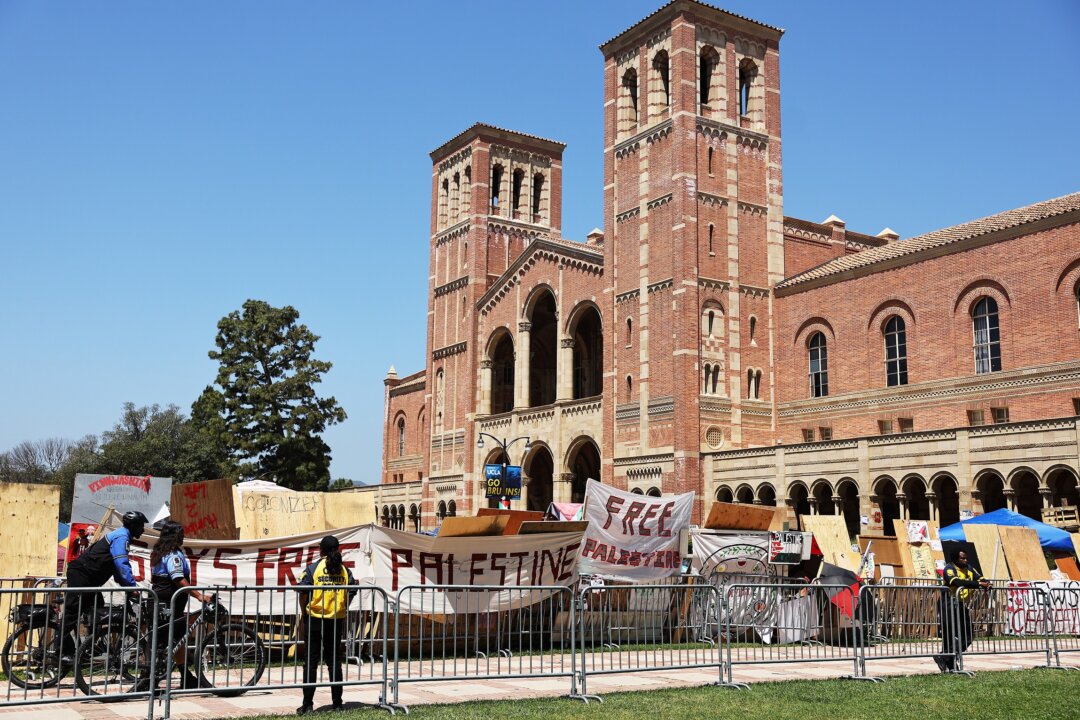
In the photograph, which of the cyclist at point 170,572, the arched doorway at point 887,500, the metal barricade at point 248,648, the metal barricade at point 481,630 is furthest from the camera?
the arched doorway at point 887,500

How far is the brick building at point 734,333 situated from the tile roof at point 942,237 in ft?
0.44

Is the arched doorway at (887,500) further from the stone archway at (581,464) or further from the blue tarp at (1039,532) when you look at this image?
the stone archway at (581,464)

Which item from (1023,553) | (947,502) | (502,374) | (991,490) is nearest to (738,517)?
(1023,553)

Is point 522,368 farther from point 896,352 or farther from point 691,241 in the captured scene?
point 896,352

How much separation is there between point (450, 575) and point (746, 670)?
4133mm

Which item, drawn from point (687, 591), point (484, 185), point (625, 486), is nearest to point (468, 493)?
point (625, 486)

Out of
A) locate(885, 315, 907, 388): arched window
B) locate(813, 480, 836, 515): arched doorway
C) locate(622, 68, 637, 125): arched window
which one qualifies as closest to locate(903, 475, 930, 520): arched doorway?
locate(813, 480, 836, 515): arched doorway

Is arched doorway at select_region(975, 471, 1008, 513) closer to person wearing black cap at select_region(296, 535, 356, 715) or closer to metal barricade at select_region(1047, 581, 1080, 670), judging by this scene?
metal barricade at select_region(1047, 581, 1080, 670)

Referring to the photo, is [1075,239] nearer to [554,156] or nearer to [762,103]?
[762,103]

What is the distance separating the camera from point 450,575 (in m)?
14.2

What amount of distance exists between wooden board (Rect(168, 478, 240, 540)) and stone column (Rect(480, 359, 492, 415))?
34324 millimetres

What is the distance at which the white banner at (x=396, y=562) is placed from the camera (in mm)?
13141

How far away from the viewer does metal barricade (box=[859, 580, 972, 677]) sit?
517 inches

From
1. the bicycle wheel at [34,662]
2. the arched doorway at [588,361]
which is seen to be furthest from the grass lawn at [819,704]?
the arched doorway at [588,361]
